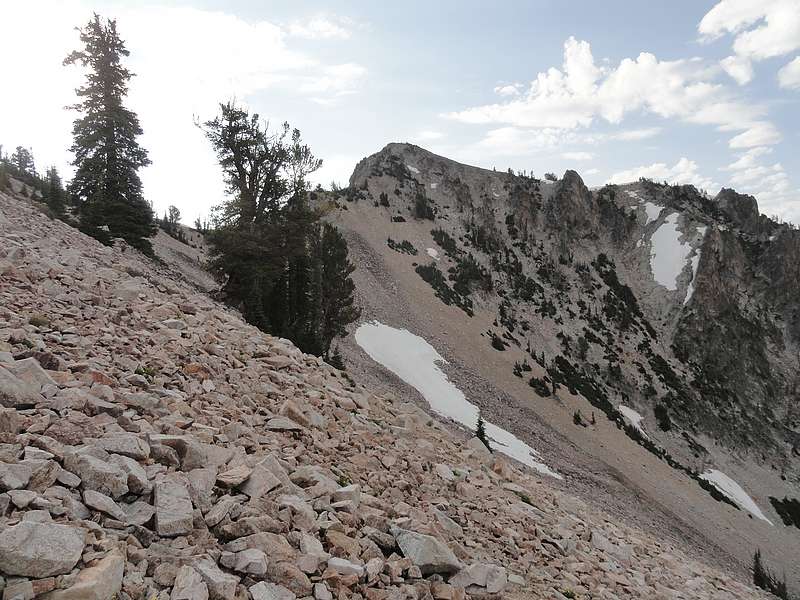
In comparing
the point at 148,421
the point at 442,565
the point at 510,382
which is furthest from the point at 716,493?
the point at 148,421

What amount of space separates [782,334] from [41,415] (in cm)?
9703

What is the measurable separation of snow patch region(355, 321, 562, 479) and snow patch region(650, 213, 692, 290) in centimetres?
5560

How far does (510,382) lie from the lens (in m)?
40.5

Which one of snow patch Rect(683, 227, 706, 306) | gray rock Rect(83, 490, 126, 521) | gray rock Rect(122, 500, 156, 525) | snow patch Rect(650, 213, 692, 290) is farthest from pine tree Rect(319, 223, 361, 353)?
snow patch Rect(650, 213, 692, 290)

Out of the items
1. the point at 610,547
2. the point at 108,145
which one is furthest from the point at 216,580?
the point at 108,145

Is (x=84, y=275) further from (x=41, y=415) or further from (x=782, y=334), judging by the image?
(x=782, y=334)

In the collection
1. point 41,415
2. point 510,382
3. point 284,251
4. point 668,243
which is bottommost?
point 510,382

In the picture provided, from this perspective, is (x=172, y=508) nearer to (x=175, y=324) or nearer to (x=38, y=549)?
(x=38, y=549)

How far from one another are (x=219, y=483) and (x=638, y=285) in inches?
3265

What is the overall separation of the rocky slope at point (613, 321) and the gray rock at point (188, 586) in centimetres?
2424

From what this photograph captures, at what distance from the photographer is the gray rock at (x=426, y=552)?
5176mm

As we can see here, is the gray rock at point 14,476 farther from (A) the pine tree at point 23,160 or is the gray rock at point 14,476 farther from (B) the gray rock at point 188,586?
(A) the pine tree at point 23,160

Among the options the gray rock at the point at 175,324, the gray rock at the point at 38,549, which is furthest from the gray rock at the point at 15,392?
the gray rock at the point at 175,324

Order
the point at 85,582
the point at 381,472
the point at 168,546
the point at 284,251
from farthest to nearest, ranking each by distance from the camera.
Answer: the point at 284,251 → the point at 381,472 → the point at 168,546 → the point at 85,582
